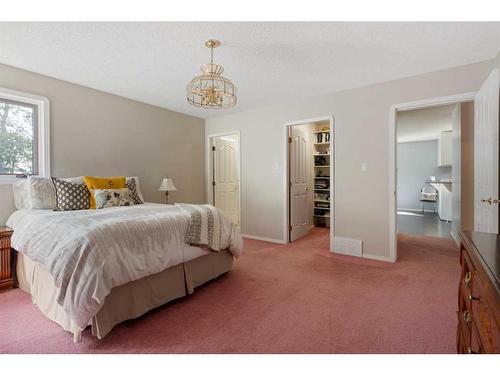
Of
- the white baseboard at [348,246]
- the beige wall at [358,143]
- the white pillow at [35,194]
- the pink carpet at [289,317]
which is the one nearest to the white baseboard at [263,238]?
the beige wall at [358,143]

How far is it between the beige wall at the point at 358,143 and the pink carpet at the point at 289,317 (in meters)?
0.70

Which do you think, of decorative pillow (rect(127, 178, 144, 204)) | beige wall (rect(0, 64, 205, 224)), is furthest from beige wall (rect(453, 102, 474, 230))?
decorative pillow (rect(127, 178, 144, 204))

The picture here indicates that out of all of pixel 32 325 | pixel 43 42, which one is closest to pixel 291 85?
pixel 43 42

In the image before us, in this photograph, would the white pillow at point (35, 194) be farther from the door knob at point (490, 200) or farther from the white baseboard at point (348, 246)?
the door knob at point (490, 200)

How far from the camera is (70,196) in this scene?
2.72 m

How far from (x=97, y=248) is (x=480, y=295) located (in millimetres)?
1940

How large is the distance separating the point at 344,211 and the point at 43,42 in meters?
3.85

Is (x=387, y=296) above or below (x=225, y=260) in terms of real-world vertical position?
below

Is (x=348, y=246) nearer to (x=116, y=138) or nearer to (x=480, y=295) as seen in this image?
(x=480, y=295)

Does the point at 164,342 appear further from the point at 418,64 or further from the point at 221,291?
the point at 418,64

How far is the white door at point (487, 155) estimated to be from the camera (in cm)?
206
